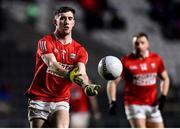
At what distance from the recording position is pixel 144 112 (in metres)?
11.1

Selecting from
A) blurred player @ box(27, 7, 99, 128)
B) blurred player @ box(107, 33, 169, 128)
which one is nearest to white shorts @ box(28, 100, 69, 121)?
blurred player @ box(27, 7, 99, 128)

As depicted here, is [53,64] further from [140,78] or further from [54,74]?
[140,78]

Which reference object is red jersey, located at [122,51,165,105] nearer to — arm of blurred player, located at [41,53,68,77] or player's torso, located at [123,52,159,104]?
player's torso, located at [123,52,159,104]

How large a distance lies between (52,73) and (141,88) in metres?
3.12

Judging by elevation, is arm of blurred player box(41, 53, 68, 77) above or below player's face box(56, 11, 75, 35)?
below

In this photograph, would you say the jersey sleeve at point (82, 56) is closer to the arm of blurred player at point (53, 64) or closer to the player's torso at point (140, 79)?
the arm of blurred player at point (53, 64)

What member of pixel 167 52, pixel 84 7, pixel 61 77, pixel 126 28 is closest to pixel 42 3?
pixel 84 7

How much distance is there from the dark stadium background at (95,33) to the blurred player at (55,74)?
10.0 m

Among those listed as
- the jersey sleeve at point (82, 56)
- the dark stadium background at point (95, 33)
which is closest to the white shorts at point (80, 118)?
the dark stadium background at point (95, 33)

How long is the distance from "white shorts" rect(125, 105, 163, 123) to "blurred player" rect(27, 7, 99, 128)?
9.05 ft

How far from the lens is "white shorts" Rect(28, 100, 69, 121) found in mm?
8401

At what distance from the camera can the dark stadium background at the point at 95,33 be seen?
1941 centimetres

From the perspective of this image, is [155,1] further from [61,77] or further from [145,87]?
[61,77]

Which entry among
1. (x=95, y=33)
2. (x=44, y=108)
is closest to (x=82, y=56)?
(x=44, y=108)
